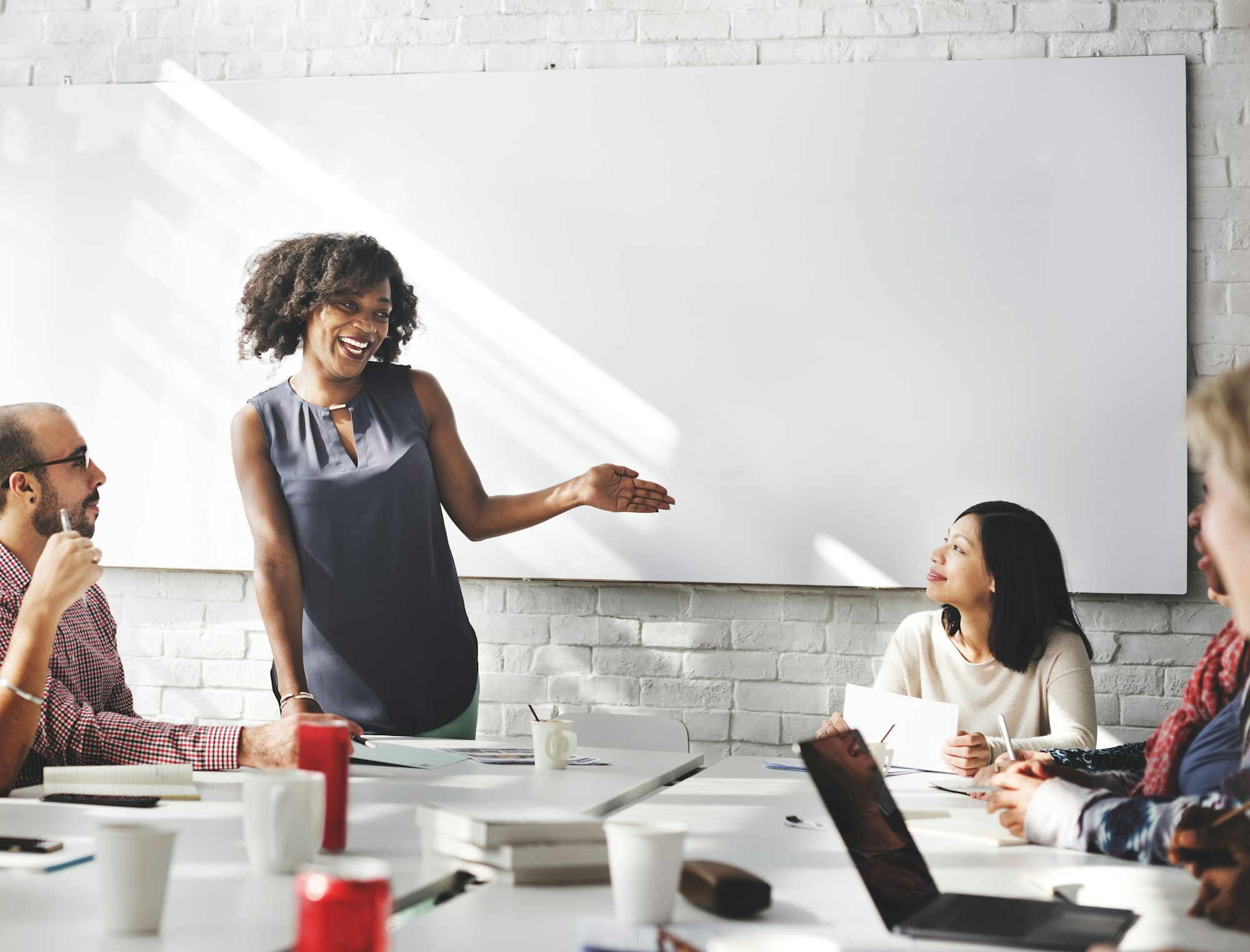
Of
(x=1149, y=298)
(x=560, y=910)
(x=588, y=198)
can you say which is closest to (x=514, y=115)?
(x=588, y=198)

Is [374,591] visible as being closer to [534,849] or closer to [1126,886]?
[534,849]

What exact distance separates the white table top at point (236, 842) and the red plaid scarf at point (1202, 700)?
79 centimetres

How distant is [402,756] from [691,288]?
1568mm

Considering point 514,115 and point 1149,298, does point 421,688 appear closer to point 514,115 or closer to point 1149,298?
point 514,115

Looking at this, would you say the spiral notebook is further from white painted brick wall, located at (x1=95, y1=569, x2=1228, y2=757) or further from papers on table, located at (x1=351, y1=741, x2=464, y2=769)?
white painted brick wall, located at (x1=95, y1=569, x2=1228, y2=757)

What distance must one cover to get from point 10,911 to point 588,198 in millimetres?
2481

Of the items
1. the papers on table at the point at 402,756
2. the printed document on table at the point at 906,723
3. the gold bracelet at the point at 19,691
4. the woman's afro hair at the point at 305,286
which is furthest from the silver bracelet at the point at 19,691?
the woman's afro hair at the point at 305,286

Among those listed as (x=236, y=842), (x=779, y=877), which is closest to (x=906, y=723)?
(x=779, y=877)

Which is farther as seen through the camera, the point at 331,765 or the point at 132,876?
the point at 331,765

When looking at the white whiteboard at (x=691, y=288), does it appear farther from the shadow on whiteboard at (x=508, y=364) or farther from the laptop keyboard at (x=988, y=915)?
the laptop keyboard at (x=988, y=915)

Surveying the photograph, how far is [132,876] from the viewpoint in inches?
41.6

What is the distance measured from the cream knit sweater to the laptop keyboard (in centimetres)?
123

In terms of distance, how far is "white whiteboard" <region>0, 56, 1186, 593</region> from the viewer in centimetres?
302

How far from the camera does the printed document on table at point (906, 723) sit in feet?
7.29
